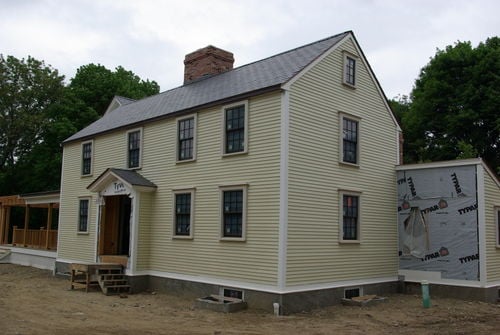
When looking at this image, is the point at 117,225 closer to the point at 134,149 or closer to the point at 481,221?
the point at 134,149

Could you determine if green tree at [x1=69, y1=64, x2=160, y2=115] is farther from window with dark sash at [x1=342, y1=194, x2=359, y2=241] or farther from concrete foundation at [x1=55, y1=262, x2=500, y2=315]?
window with dark sash at [x1=342, y1=194, x2=359, y2=241]

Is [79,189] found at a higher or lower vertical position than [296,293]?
higher

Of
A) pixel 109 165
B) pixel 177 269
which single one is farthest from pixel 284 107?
pixel 109 165

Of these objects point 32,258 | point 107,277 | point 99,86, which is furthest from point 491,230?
point 99,86

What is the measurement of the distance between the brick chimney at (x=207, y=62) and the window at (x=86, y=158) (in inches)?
203

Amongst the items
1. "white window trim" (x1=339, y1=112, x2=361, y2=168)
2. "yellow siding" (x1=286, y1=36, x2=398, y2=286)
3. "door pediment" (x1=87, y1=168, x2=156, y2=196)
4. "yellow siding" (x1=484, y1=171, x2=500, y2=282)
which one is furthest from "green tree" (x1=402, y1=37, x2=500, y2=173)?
"door pediment" (x1=87, y1=168, x2=156, y2=196)

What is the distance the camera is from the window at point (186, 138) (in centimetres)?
1702

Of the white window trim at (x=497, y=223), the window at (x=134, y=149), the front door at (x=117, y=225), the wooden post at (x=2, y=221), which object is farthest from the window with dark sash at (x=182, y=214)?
the wooden post at (x=2, y=221)

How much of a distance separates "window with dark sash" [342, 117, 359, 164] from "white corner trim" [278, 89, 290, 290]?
2903 mm

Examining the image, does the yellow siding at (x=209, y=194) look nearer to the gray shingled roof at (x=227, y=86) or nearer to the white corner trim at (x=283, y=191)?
the white corner trim at (x=283, y=191)

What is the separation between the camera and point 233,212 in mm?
15055

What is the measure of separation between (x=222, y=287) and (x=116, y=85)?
29950 millimetres

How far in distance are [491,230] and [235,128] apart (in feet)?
28.6

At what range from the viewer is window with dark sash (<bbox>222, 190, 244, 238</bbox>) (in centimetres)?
1487
